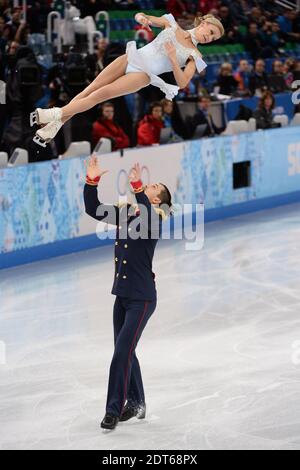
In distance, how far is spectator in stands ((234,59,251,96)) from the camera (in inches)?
763

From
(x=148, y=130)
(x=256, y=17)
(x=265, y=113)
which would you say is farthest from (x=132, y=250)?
(x=256, y=17)

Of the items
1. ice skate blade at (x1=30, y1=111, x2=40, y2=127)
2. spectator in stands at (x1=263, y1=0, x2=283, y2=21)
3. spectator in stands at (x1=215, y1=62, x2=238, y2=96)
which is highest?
ice skate blade at (x1=30, y1=111, x2=40, y2=127)

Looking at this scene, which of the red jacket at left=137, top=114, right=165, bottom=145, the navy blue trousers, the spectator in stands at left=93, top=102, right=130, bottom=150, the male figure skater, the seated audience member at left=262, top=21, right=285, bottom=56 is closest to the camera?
the male figure skater

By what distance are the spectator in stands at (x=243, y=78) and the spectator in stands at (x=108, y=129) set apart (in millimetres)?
4575

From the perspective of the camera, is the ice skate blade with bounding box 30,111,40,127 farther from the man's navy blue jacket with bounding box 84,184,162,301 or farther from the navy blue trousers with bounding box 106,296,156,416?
the navy blue trousers with bounding box 106,296,156,416

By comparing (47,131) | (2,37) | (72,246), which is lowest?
(72,246)

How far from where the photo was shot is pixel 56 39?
705 inches

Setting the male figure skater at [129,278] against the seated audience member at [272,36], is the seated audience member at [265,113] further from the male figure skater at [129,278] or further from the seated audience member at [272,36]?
the male figure skater at [129,278]

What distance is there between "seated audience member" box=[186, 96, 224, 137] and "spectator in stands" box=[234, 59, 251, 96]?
2110 millimetres

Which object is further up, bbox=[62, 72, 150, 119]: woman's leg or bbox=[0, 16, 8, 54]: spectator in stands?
bbox=[62, 72, 150, 119]: woman's leg

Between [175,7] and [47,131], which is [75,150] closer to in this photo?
[47,131]

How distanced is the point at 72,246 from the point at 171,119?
2776 millimetres

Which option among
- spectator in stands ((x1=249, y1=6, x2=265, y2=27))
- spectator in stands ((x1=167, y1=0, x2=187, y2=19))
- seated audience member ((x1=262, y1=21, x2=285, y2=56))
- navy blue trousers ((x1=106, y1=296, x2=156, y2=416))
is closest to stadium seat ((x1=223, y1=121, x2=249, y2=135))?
spectator in stands ((x1=167, y1=0, x2=187, y2=19))

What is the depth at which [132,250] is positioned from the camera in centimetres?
817
